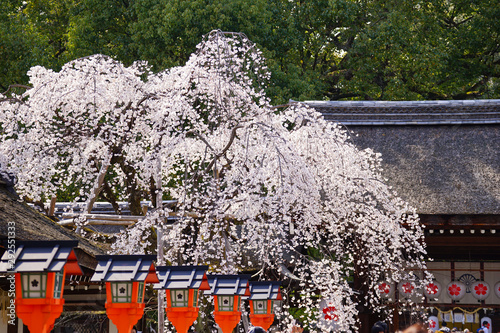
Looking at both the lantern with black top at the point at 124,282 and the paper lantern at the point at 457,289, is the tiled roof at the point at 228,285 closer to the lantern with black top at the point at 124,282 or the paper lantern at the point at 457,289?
the lantern with black top at the point at 124,282

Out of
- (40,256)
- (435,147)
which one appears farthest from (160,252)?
(435,147)

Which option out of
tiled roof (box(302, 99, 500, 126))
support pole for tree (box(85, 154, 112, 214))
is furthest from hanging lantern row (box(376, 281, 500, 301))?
support pole for tree (box(85, 154, 112, 214))

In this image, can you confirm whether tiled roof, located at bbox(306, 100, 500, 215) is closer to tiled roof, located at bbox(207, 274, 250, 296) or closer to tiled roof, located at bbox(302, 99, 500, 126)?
tiled roof, located at bbox(302, 99, 500, 126)

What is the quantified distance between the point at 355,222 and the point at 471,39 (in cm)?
1242

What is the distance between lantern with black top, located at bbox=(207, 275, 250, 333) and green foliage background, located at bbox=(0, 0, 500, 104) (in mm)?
9838

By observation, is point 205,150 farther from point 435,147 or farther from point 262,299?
point 435,147

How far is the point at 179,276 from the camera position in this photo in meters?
6.66

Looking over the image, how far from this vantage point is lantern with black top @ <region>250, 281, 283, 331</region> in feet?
29.1

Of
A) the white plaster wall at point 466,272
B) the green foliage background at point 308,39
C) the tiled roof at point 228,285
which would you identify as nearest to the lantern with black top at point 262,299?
the tiled roof at point 228,285

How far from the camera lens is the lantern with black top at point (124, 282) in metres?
5.32

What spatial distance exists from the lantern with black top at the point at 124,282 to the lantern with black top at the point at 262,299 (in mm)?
3520

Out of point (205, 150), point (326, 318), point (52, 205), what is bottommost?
point (326, 318)

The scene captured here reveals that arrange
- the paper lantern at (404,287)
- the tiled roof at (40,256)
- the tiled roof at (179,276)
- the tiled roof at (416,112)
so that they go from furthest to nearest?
the tiled roof at (416,112) → the paper lantern at (404,287) → the tiled roof at (179,276) → the tiled roof at (40,256)

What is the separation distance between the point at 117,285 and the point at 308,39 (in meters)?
16.7
